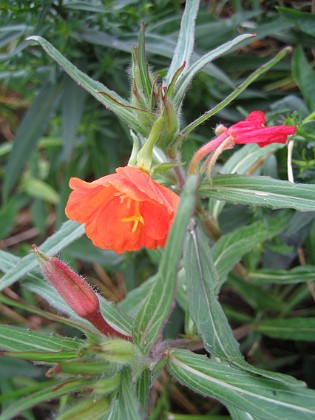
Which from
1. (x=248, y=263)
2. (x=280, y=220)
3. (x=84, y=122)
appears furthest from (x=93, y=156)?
(x=280, y=220)

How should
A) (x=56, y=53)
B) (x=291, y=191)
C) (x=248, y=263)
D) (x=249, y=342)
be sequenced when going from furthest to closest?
(x=249, y=342) → (x=248, y=263) → (x=56, y=53) → (x=291, y=191)

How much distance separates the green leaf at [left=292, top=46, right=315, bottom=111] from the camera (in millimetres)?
1522

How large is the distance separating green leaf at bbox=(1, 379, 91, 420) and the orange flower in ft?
0.98

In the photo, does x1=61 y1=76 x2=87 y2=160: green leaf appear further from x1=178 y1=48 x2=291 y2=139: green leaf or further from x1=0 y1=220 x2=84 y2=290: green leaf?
x1=178 y1=48 x2=291 y2=139: green leaf

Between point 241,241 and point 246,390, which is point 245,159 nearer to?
point 241,241

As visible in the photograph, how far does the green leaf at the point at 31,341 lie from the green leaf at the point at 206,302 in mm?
260

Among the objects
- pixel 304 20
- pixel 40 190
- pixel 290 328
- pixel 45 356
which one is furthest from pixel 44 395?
pixel 40 190

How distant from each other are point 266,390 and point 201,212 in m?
0.53

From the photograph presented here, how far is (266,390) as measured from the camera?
94 cm

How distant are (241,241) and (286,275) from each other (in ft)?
0.59

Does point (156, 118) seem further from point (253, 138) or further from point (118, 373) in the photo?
point (118, 373)

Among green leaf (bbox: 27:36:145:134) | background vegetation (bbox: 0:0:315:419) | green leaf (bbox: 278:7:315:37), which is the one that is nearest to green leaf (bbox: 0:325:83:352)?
background vegetation (bbox: 0:0:315:419)

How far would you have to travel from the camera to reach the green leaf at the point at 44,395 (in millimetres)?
776

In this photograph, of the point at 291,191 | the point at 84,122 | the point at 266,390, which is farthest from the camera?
the point at 84,122
